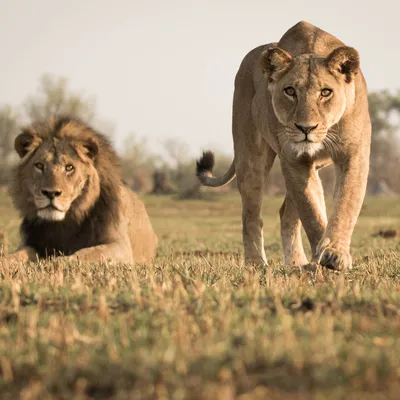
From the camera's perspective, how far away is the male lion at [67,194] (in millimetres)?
6010

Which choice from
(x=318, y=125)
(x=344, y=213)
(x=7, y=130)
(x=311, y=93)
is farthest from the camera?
(x=7, y=130)

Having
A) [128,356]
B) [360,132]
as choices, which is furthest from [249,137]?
[128,356]

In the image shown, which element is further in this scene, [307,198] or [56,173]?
[56,173]

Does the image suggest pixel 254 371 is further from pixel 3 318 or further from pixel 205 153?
pixel 205 153

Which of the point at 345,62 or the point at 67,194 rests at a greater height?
the point at 345,62

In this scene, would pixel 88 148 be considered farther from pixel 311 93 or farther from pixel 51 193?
pixel 311 93

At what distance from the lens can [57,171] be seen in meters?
6.01

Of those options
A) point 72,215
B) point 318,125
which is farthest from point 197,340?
point 72,215

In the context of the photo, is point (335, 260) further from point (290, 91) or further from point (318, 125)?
point (290, 91)

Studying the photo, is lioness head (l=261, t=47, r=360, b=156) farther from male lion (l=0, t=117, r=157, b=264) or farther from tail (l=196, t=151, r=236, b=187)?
tail (l=196, t=151, r=236, b=187)

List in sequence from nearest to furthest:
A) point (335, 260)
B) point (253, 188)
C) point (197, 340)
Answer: point (197, 340) → point (335, 260) → point (253, 188)

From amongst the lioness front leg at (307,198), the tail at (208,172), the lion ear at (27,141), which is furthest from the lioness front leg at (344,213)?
the lion ear at (27,141)

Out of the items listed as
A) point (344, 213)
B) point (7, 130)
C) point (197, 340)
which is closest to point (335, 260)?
point (344, 213)

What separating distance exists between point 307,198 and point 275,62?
905 millimetres
